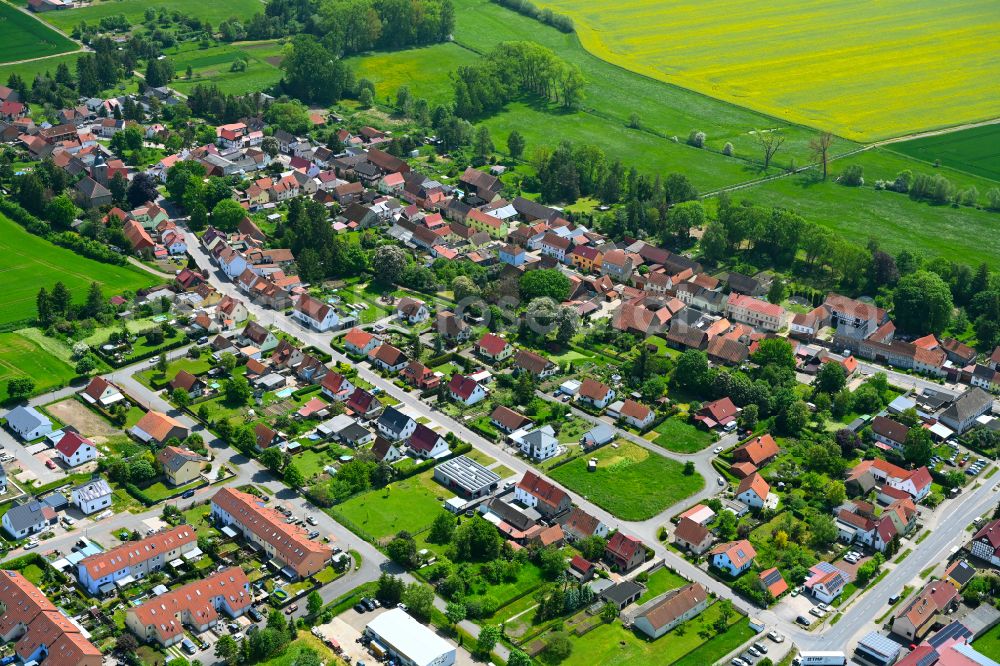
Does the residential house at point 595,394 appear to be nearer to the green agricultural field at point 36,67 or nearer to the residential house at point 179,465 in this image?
the residential house at point 179,465

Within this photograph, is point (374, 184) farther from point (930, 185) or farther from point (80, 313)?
point (930, 185)

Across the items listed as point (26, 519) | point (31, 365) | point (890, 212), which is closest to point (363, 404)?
point (26, 519)

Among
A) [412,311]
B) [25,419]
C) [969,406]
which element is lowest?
[969,406]

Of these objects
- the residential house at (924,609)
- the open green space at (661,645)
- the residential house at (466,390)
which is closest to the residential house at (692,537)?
the open green space at (661,645)

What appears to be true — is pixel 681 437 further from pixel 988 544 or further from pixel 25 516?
pixel 25 516

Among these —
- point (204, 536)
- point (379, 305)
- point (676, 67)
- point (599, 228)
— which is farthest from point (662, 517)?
point (676, 67)

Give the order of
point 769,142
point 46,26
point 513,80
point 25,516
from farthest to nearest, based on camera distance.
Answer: point 46,26
point 513,80
point 769,142
point 25,516
